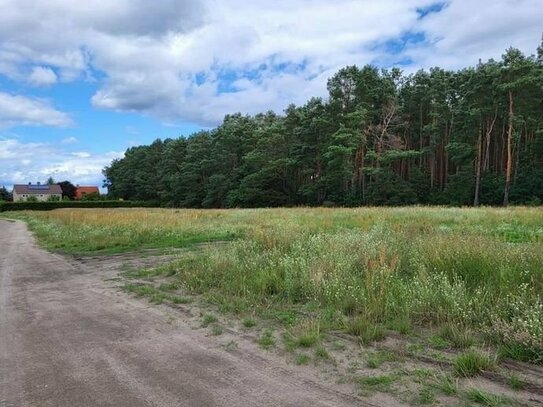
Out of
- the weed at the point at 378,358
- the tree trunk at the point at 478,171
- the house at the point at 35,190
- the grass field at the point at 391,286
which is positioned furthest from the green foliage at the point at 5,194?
the weed at the point at 378,358

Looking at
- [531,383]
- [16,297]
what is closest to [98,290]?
[16,297]

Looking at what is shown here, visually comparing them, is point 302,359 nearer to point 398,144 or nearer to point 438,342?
point 438,342

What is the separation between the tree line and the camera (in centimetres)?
4991

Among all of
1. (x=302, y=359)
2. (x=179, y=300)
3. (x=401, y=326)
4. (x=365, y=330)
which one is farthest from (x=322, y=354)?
(x=179, y=300)

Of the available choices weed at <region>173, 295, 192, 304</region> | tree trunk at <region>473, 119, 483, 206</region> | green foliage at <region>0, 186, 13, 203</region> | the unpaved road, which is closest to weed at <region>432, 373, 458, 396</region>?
the unpaved road

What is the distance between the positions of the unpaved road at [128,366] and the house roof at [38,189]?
164518mm

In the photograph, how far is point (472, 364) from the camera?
4.11 m

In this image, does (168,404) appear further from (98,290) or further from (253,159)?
(253,159)

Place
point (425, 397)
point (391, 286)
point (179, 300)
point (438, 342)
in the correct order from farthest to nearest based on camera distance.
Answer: point (179, 300), point (391, 286), point (438, 342), point (425, 397)

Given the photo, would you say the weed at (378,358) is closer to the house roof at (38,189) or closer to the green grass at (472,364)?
the green grass at (472,364)

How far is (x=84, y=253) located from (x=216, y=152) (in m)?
65.0

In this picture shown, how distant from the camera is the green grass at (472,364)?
4070 millimetres

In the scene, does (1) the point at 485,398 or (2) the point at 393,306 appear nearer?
(1) the point at 485,398

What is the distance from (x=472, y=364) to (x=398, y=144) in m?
59.5
